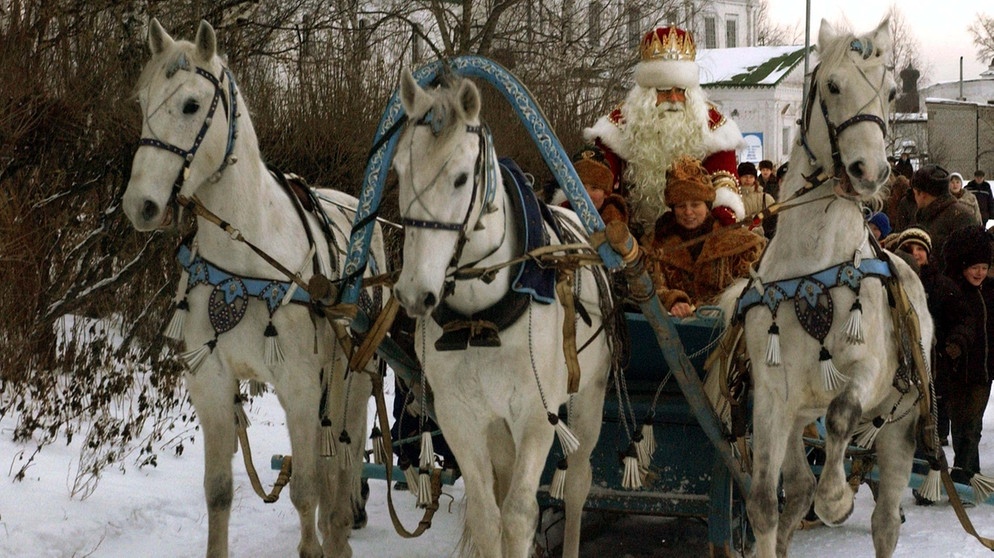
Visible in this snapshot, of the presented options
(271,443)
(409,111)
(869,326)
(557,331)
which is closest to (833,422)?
(869,326)

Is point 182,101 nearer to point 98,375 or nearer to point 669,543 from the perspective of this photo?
point 669,543

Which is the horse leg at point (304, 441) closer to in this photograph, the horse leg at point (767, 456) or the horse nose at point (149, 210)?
the horse nose at point (149, 210)

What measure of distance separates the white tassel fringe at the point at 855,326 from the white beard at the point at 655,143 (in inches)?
88.4

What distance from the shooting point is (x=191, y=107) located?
187 inches

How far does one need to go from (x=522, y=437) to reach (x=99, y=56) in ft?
16.5

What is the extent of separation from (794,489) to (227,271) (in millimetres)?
2536

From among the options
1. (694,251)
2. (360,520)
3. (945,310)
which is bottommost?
(360,520)

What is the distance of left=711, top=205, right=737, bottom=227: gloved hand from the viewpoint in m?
6.51

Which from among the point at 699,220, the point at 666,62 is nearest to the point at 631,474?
the point at 699,220

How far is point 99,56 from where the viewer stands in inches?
322

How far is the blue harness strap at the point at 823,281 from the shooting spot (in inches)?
189

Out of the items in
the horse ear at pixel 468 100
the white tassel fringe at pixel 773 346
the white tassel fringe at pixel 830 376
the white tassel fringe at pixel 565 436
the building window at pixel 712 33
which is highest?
the building window at pixel 712 33

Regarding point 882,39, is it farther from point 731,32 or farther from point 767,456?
point 731,32

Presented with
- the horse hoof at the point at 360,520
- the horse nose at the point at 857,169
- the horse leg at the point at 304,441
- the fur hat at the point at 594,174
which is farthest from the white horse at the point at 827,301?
the horse hoof at the point at 360,520
